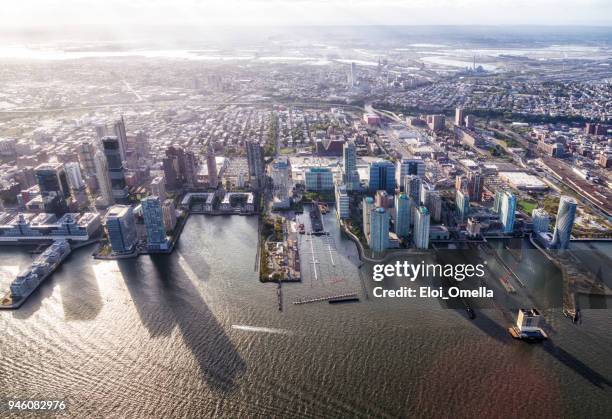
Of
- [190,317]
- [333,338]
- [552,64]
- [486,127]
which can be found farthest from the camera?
[552,64]

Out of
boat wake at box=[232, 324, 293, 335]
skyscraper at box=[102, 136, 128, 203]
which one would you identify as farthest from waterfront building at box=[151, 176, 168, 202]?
boat wake at box=[232, 324, 293, 335]

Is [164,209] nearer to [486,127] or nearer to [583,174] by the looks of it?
[583,174]

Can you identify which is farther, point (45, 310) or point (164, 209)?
point (164, 209)

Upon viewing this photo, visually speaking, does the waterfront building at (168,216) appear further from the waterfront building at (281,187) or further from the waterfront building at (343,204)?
the waterfront building at (343,204)

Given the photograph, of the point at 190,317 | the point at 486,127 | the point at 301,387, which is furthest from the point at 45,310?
the point at 486,127

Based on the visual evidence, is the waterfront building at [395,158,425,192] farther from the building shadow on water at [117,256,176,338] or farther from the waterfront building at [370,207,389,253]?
the building shadow on water at [117,256,176,338]

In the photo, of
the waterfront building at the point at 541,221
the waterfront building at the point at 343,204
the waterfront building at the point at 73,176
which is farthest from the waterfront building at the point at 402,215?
the waterfront building at the point at 73,176

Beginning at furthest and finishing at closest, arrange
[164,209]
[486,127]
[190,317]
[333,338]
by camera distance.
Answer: [486,127], [164,209], [190,317], [333,338]
